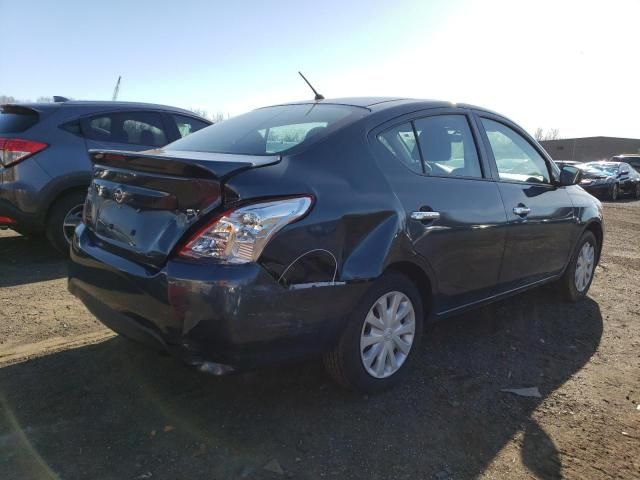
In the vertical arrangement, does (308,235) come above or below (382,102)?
below

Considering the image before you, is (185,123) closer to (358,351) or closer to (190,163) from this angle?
(190,163)

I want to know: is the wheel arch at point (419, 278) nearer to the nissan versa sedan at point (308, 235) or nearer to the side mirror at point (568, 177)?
the nissan versa sedan at point (308, 235)

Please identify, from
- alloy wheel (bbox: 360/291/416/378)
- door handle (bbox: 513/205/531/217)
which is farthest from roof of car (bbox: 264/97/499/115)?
alloy wheel (bbox: 360/291/416/378)

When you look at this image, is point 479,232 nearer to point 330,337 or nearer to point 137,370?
point 330,337

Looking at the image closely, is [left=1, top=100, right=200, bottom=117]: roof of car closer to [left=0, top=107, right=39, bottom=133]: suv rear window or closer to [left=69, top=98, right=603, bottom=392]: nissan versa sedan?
[left=0, top=107, right=39, bottom=133]: suv rear window

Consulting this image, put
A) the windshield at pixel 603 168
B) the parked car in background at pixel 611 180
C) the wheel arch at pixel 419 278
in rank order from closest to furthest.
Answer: the wheel arch at pixel 419 278 → the parked car in background at pixel 611 180 → the windshield at pixel 603 168

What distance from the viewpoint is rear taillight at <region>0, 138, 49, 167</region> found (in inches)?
203

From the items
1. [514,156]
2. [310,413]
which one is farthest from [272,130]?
[514,156]

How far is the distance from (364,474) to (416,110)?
222 cm

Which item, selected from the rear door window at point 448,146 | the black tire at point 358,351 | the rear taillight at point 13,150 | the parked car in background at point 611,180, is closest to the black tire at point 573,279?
the rear door window at point 448,146

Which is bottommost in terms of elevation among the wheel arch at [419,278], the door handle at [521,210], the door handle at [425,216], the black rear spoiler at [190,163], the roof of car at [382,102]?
the wheel arch at [419,278]

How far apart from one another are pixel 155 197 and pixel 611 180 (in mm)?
20572

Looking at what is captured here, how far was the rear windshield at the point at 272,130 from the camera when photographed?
2.92 meters

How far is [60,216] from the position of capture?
18.1ft
